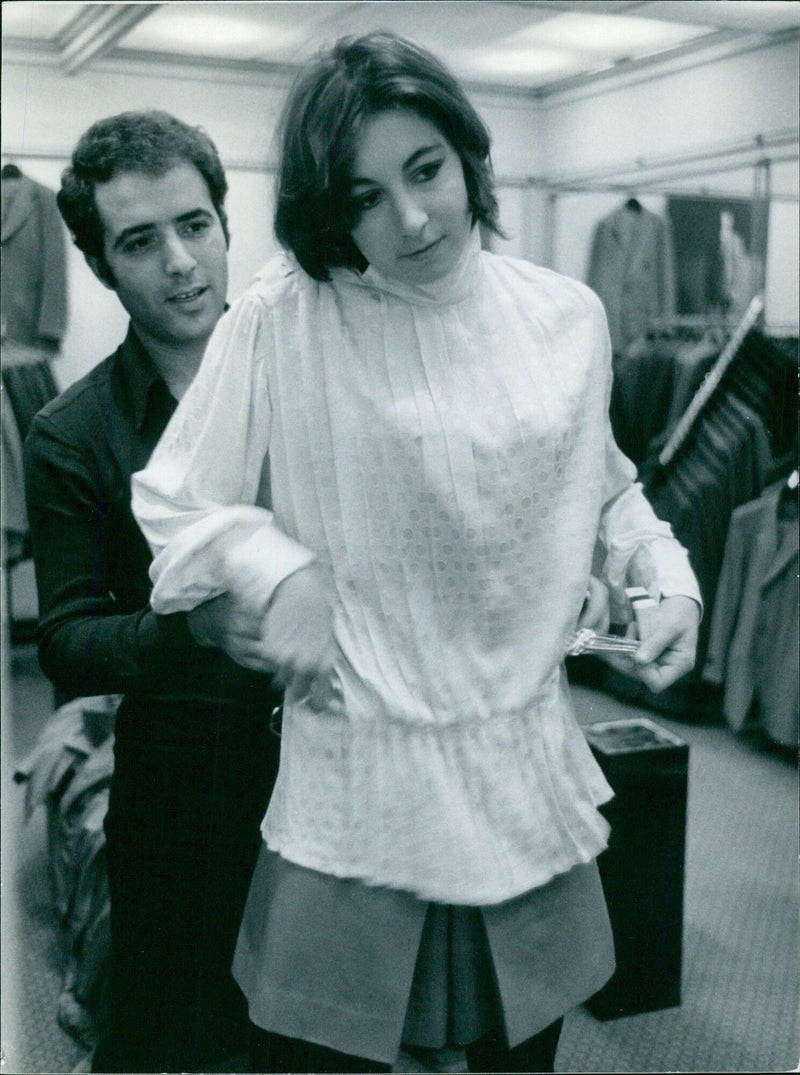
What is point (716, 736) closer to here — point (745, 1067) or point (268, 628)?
point (745, 1067)

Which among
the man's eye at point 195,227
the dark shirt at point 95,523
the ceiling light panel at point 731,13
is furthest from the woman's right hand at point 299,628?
the ceiling light panel at point 731,13

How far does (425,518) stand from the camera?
2.01ft

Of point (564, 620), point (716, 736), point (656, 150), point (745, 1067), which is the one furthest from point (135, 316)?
point (745, 1067)

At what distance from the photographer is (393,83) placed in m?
0.55

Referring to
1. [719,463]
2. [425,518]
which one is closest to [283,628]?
[425,518]

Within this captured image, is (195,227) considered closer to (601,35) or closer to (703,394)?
(601,35)

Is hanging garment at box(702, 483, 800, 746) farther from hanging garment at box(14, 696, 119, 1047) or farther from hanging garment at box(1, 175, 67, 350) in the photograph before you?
hanging garment at box(14, 696, 119, 1047)

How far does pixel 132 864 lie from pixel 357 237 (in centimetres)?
48

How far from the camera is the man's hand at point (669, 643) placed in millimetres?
634

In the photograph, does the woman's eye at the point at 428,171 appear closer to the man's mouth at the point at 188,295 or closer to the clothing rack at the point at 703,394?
the man's mouth at the point at 188,295

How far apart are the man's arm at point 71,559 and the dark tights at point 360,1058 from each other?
25cm

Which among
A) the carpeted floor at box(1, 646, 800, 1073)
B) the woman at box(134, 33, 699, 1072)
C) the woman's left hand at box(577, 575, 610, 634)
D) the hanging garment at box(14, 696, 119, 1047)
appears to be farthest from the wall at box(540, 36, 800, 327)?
the hanging garment at box(14, 696, 119, 1047)

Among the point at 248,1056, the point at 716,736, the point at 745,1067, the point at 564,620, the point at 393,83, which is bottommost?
the point at 745,1067

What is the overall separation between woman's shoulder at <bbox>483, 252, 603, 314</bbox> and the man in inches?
6.6
